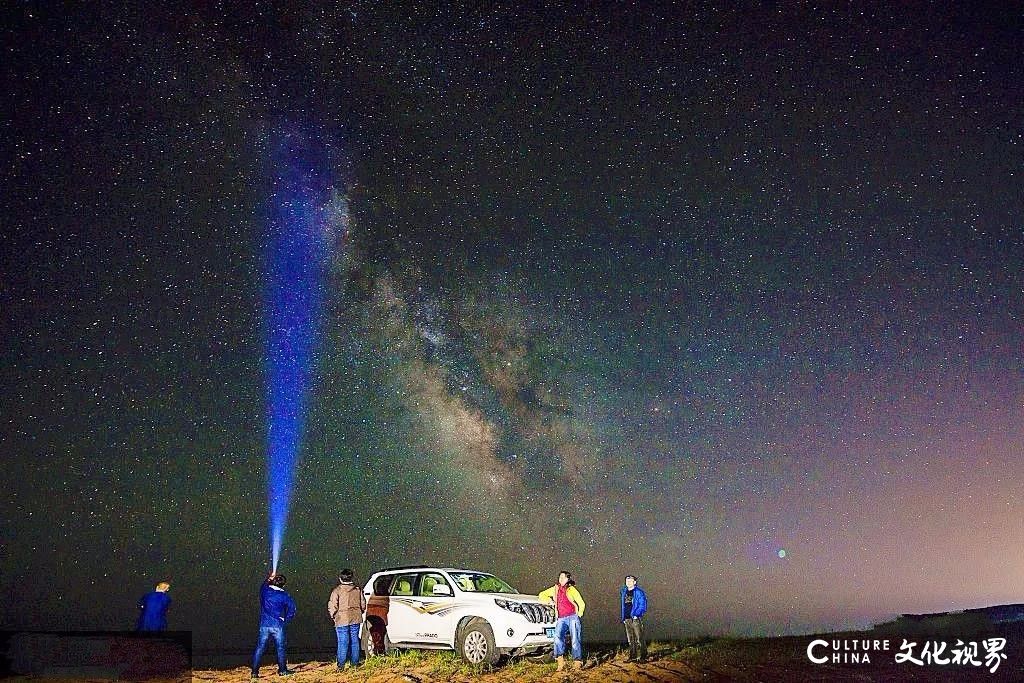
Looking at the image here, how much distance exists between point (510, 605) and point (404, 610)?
248 cm

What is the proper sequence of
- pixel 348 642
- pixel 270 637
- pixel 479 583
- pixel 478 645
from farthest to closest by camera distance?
pixel 348 642
pixel 479 583
pixel 270 637
pixel 478 645

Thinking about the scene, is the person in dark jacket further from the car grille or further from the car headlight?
the car grille

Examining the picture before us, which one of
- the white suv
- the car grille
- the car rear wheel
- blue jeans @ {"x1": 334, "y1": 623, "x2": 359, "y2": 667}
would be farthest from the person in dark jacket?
the car grille

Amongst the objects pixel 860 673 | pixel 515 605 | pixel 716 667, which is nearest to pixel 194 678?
pixel 515 605

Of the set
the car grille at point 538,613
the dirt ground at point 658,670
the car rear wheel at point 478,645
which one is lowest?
the dirt ground at point 658,670

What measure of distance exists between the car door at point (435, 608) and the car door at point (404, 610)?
91mm

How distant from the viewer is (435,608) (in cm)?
1652

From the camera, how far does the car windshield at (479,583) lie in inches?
655

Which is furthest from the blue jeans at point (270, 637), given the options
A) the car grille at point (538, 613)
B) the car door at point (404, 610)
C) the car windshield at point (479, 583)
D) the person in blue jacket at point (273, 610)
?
the car grille at point (538, 613)

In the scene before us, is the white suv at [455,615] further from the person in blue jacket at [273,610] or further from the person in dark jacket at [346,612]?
the person in blue jacket at [273,610]

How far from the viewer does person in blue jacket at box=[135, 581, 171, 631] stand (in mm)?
16297

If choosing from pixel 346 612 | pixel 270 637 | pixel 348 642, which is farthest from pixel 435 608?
pixel 270 637

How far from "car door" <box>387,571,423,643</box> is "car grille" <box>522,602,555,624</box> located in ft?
7.11

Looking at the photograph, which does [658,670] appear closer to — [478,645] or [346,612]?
[478,645]
